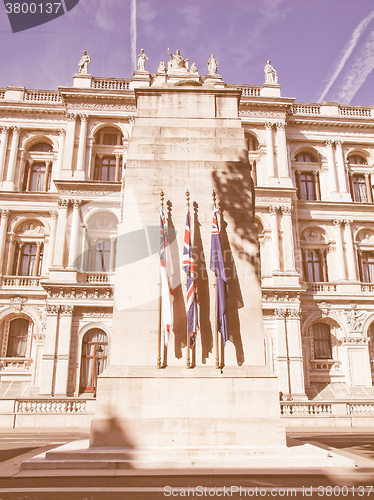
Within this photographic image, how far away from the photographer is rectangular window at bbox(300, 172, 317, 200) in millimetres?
34625

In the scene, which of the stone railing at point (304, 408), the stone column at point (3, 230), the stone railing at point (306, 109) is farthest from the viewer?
the stone railing at point (306, 109)

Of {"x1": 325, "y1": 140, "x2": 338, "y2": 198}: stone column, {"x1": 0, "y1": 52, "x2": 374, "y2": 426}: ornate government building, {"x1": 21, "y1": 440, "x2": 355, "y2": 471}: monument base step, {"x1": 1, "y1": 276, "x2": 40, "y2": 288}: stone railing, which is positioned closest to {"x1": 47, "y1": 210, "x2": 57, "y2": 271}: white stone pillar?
{"x1": 0, "y1": 52, "x2": 374, "y2": 426}: ornate government building

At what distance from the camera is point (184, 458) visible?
8.80m

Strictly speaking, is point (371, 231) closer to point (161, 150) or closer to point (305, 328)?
point (305, 328)

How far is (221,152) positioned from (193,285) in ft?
13.0

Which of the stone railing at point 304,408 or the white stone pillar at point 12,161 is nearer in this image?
the stone railing at point 304,408

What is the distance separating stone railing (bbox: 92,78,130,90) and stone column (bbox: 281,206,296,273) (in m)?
15.1

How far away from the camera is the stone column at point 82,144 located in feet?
104

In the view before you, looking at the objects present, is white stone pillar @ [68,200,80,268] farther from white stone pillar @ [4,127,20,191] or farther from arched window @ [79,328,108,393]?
white stone pillar @ [4,127,20,191]

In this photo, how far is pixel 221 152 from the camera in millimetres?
12250

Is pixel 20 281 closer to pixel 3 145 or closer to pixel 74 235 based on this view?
pixel 74 235

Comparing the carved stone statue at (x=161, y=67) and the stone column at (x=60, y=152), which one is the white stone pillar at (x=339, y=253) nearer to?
the carved stone statue at (x=161, y=67)

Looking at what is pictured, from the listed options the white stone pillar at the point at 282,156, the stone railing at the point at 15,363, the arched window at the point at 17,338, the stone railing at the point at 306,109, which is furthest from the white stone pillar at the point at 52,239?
the stone railing at the point at 306,109

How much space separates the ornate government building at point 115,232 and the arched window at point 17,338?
0.22 ft
